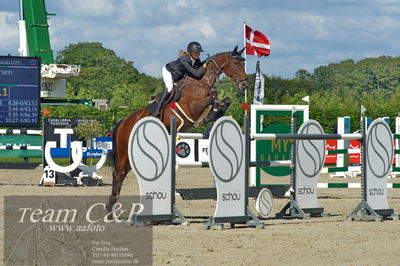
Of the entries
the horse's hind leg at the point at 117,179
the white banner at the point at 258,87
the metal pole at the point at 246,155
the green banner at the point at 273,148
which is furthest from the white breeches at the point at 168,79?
the white banner at the point at 258,87

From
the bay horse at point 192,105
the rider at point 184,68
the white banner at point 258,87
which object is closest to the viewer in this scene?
the bay horse at point 192,105

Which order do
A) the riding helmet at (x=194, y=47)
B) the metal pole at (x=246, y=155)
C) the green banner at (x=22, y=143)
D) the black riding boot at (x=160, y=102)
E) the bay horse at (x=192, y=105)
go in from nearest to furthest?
1. the metal pole at (x=246, y=155)
2. the bay horse at (x=192, y=105)
3. the black riding boot at (x=160, y=102)
4. the riding helmet at (x=194, y=47)
5. the green banner at (x=22, y=143)

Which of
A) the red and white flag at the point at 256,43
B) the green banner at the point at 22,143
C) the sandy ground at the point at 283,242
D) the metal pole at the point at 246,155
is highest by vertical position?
the red and white flag at the point at 256,43

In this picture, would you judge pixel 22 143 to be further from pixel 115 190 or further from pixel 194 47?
pixel 115 190

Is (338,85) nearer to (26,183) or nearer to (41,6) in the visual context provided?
(41,6)

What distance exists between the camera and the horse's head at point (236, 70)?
11.2 meters

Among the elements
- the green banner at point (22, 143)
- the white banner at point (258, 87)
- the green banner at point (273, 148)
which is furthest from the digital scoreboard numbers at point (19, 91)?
the green banner at point (273, 148)

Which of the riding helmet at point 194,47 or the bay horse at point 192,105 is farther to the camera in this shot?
the riding helmet at point 194,47

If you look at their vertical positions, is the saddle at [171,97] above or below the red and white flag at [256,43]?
below

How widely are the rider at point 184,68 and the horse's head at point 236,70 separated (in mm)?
327

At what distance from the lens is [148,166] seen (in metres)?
8.52

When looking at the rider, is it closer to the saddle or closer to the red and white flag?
the saddle

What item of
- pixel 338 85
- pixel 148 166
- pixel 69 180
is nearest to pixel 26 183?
pixel 69 180

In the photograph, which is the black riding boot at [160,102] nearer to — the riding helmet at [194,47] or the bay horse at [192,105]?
the bay horse at [192,105]
